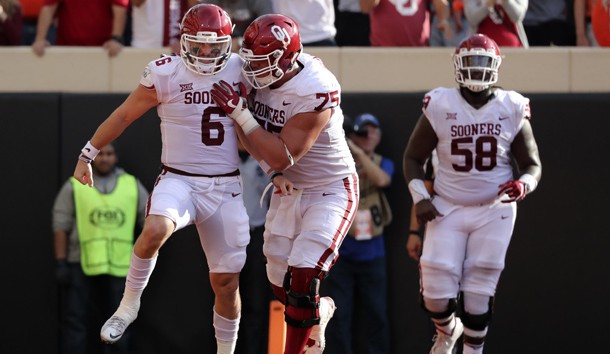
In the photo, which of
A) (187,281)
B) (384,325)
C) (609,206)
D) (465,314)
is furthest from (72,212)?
(609,206)

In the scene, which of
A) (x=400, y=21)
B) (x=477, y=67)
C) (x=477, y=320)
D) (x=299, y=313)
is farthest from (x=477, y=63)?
(x=400, y=21)

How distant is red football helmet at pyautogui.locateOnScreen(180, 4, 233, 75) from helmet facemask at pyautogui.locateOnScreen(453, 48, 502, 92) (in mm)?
1904

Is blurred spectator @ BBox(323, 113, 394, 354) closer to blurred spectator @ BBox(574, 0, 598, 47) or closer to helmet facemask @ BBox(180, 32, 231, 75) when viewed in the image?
blurred spectator @ BBox(574, 0, 598, 47)

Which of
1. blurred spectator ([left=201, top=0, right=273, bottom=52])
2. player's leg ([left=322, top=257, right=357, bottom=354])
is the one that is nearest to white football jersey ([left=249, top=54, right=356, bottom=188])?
player's leg ([left=322, top=257, right=357, bottom=354])

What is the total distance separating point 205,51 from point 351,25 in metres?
4.41

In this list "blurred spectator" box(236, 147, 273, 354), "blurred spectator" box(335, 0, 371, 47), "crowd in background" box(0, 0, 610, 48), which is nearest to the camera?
"blurred spectator" box(236, 147, 273, 354)

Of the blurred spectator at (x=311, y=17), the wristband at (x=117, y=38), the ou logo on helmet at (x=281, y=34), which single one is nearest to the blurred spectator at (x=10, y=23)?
the wristband at (x=117, y=38)

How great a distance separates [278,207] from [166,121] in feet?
3.02

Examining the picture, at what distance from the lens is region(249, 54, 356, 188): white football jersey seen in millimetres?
7301

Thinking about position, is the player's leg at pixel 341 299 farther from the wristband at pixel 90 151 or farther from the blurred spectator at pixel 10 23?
the blurred spectator at pixel 10 23

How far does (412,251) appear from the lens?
9.29 metres

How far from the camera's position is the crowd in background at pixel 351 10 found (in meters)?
10.6

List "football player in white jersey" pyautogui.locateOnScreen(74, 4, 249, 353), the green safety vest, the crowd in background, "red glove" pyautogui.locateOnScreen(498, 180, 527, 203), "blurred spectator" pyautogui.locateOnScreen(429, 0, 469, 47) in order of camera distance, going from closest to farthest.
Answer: "football player in white jersey" pyautogui.locateOnScreen(74, 4, 249, 353), "red glove" pyautogui.locateOnScreen(498, 180, 527, 203), the green safety vest, the crowd in background, "blurred spectator" pyautogui.locateOnScreen(429, 0, 469, 47)

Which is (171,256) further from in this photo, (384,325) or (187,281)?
(384,325)
